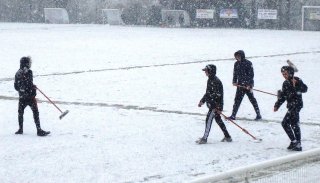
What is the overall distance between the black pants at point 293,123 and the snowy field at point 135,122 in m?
0.27

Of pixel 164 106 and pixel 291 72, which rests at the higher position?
pixel 291 72

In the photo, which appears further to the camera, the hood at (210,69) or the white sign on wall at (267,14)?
the white sign on wall at (267,14)

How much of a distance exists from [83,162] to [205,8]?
1464 inches

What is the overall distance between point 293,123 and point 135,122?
3.32 metres

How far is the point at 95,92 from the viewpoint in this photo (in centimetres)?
1347

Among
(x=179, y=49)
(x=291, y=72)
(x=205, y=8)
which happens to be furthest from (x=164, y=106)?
(x=205, y=8)

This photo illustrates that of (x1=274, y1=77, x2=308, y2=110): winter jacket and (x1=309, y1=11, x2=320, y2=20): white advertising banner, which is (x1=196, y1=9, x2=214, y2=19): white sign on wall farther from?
(x1=274, y1=77, x2=308, y2=110): winter jacket

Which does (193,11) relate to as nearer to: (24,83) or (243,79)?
(243,79)

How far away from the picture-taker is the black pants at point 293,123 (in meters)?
7.70

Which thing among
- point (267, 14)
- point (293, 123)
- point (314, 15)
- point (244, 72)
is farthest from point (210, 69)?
point (267, 14)

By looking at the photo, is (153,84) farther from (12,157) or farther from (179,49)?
(179,49)

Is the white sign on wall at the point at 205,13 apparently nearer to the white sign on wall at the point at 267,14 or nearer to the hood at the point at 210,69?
the white sign on wall at the point at 267,14

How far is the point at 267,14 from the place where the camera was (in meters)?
40.5

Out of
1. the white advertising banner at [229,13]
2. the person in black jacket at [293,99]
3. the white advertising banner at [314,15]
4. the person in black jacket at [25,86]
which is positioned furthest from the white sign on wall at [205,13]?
the person in black jacket at [293,99]
